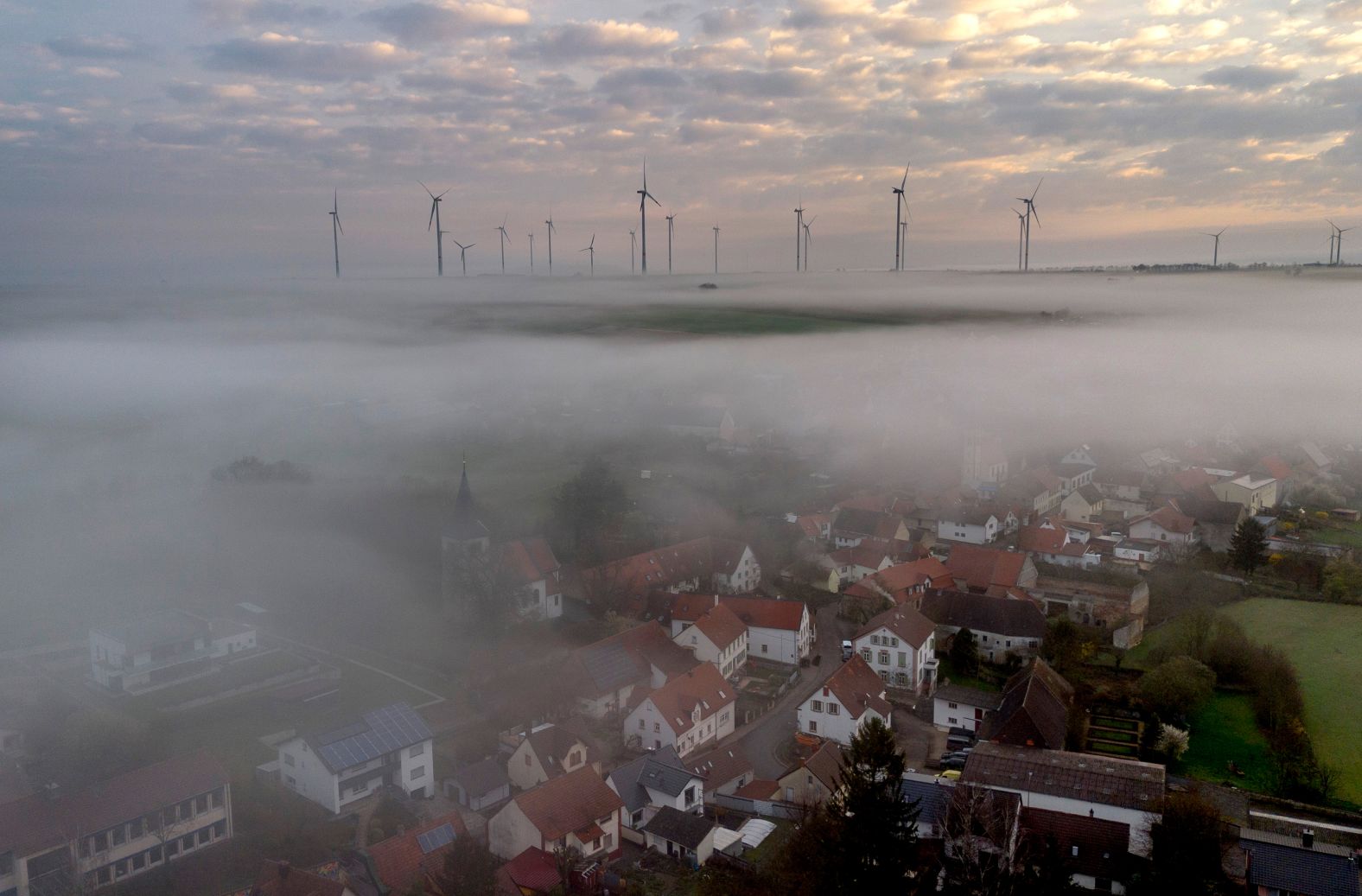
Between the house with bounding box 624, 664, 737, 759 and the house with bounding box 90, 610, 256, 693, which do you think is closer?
the house with bounding box 624, 664, 737, 759

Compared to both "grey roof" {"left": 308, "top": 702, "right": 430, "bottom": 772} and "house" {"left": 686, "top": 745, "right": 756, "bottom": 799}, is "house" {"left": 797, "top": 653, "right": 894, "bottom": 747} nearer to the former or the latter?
"house" {"left": 686, "top": 745, "right": 756, "bottom": 799}

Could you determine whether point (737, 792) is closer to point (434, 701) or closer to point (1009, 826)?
point (1009, 826)

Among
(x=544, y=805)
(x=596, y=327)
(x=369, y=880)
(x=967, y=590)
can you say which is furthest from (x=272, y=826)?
(x=596, y=327)

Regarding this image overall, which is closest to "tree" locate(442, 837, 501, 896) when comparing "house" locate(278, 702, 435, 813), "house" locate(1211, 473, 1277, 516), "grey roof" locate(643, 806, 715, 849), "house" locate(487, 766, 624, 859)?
"house" locate(487, 766, 624, 859)

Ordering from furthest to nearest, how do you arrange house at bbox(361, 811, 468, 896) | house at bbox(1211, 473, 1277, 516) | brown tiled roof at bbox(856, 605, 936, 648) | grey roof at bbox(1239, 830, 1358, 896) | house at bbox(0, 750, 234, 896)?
house at bbox(1211, 473, 1277, 516), brown tiled roof at bbox(856, 605, 936, 648), house at bbox(0, 750, 234, 896), house at bbox(361, 811, 468, 896), grey roof at bbox(1239, 830, 1358, 896)

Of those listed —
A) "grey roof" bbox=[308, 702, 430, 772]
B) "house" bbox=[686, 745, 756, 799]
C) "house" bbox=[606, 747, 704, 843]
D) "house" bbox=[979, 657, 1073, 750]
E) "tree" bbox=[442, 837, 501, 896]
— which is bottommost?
"house" bbox=[686, 745, 756, 799]

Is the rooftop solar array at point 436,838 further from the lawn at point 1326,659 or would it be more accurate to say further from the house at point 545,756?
the lawn at point 1326,659
